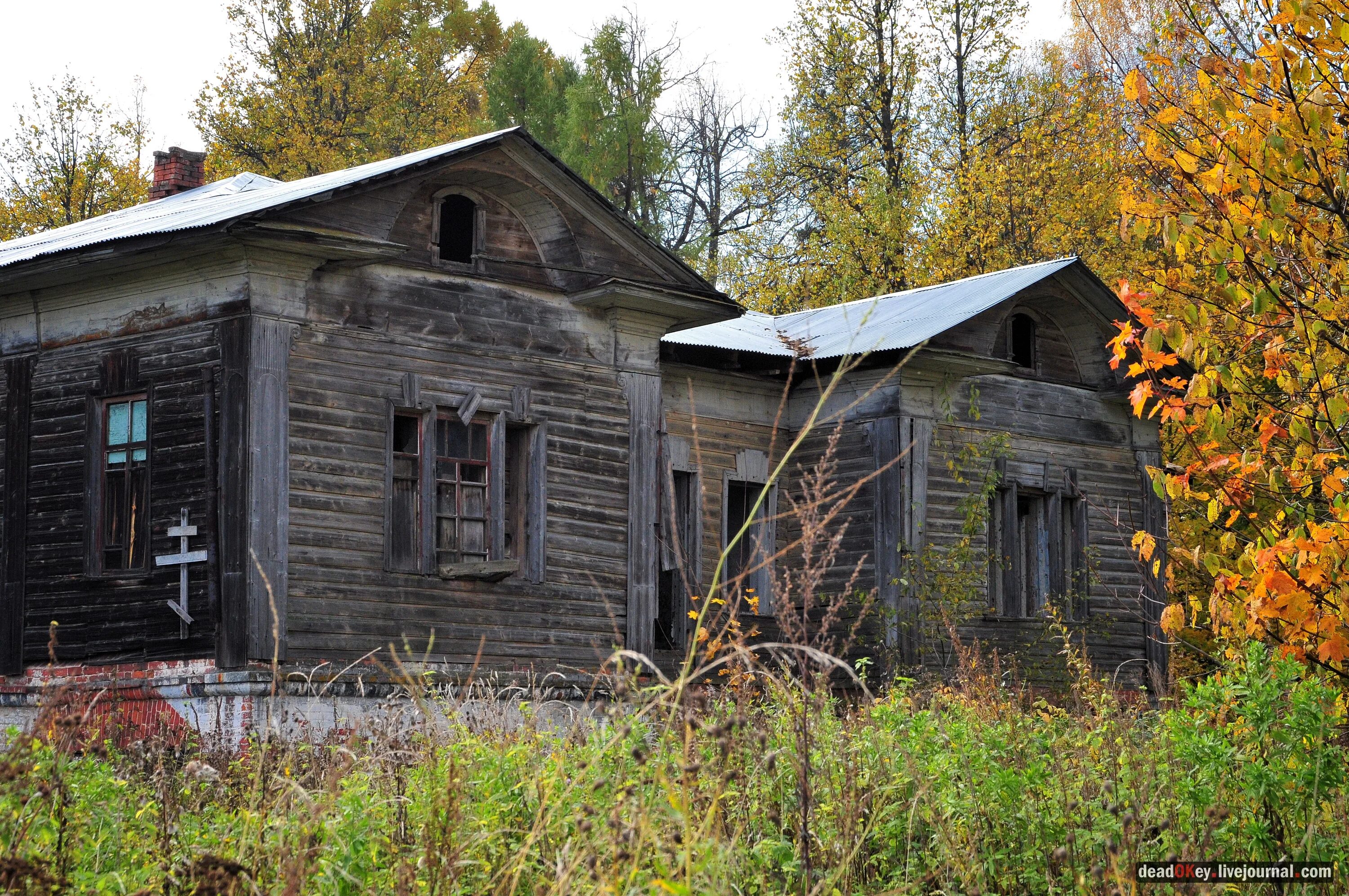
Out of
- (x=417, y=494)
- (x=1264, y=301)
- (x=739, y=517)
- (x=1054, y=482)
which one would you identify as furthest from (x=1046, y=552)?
(x=1264, y=301)

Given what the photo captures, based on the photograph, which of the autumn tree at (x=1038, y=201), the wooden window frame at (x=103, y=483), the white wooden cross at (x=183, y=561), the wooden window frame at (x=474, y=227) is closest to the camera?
the white wooden cross at (x=183, y=561)

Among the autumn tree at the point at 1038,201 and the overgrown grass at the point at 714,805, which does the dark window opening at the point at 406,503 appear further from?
the autumn tree at the point at 1038,201

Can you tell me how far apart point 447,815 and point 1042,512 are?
14.6m

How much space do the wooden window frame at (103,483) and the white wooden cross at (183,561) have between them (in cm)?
28

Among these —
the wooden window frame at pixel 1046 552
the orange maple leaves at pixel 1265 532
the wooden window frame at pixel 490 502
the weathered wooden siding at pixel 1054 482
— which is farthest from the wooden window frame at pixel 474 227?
the orange maple leaves at pixel 1265 532

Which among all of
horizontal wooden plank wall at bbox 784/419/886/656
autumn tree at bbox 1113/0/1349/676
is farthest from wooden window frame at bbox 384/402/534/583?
autumn tree at bbox 1113/0/1349/676

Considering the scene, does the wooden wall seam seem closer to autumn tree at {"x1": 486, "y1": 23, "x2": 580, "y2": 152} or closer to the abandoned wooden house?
the abandoned wooden house

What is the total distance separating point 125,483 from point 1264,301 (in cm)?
991

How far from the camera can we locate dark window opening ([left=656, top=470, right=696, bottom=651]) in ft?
49.8

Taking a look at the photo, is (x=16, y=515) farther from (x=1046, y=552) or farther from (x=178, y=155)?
(x=1046, y=552)

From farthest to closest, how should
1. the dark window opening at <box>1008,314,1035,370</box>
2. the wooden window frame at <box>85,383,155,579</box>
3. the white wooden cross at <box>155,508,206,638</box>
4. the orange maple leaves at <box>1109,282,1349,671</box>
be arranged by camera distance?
the dark window opening at <box>1008,314,1035,370</box> → the wooden window frame at <box>85,383,155,579</box> → the white wooden cross at <box>155,508,206,638</box> → the orange maple leaves at <box>1109,282,1349,671</box>

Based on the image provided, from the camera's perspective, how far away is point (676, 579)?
52.6 ft

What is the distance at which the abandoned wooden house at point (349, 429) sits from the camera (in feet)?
40.3

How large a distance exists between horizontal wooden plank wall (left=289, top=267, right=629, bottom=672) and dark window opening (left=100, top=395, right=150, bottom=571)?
1473 millimetres
